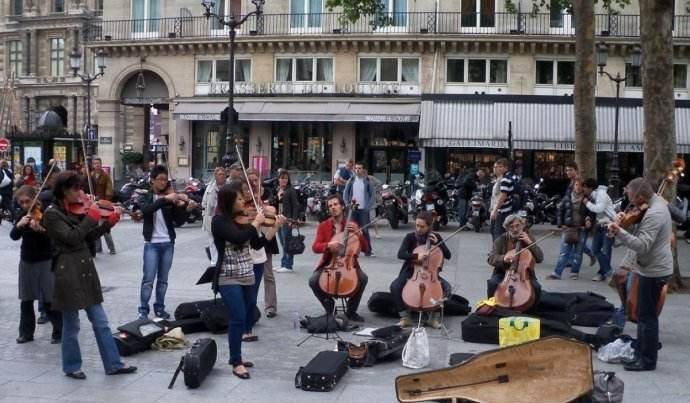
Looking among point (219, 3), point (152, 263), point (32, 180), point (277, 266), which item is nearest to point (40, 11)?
point (219, 3)

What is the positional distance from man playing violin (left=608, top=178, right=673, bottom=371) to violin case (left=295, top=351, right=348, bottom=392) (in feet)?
9.04

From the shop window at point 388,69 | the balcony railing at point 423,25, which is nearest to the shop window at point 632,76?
the balcony railing at point 423,25

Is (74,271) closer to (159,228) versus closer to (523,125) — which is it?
(159,228)

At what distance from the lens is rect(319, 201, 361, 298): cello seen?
9578mm

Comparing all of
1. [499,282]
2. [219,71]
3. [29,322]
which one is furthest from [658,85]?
[219,71]

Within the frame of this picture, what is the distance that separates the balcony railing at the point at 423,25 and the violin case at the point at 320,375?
23413mm

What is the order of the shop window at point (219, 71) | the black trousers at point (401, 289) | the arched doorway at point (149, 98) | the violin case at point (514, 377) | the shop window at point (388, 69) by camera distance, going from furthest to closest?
the arched doorway at point (149, 98)
the shop window at point (219, 71)
the shop window at point (388, 69)
the black trousers at point (401, 289)
the violin case at point (514, 377)

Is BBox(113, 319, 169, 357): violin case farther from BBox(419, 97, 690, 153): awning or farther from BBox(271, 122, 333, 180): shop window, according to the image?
BBox(271, 122, 333, 180): shop window

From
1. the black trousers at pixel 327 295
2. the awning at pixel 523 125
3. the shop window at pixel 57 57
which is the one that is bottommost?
the black trousers at pixel 327 295

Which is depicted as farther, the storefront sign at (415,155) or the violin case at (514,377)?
the storefront sign at (415,155)

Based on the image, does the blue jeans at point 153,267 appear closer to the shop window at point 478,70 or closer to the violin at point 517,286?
the violin at point 517,286

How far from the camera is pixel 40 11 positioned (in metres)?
56.4

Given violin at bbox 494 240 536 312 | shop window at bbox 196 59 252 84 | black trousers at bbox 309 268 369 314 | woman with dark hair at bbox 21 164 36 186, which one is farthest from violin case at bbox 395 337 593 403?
shop window at bbox 196 59 252 84

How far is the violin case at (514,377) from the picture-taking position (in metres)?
6.39
